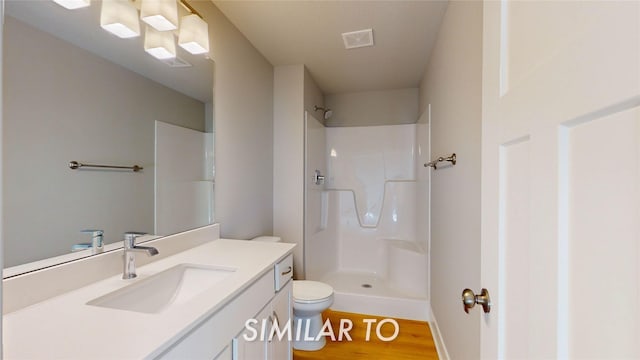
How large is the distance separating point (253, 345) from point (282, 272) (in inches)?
14.3

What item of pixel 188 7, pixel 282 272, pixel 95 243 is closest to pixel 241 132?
pixel 188 7

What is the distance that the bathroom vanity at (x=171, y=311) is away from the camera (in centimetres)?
66

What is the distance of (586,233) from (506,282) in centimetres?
28

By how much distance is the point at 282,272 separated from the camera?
4.75 ft

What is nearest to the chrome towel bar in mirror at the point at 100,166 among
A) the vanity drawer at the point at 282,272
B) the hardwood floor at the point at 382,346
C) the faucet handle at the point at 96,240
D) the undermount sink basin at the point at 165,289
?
the faucet handle at the point at 96,240

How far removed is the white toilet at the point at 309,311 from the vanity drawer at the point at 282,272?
0.54 metres

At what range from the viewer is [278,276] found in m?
1.39

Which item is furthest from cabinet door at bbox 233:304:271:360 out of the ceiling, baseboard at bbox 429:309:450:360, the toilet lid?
the ceiling

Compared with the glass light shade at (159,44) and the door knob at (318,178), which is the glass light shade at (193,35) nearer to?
the glass light shade at (159,44)

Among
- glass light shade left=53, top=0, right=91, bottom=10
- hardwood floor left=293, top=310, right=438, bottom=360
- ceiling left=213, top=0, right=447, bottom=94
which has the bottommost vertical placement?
hardwood floor left=293, top=310, right=438, bottom=360

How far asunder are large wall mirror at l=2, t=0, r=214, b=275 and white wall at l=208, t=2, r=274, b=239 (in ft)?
1.06

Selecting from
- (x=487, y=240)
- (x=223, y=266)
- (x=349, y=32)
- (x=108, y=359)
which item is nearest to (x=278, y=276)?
(x=223, y=266)

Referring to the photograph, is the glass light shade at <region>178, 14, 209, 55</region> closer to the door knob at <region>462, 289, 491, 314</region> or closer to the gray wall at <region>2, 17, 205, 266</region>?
the gray wall at <region>2, 17, 205, 266</region>

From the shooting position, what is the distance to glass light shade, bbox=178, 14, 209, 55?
1508 mm
